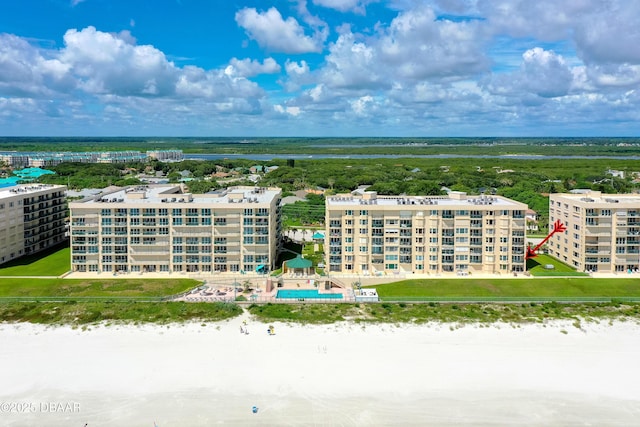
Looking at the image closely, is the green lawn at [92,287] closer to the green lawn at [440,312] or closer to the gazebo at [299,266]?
the gazebo at [299,266]

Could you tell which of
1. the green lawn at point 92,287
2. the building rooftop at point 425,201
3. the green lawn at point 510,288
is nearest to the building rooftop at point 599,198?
the building rooftop at point 425,201

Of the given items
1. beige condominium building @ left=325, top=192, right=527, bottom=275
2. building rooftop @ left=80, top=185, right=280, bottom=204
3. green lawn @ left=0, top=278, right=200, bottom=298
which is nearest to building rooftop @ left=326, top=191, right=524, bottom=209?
beige condominium building @ left=325, top=192, right=527, bottom=275

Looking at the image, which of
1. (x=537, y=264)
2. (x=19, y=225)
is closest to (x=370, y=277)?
(x=537, y=264)

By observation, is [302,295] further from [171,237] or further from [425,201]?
[425,201]

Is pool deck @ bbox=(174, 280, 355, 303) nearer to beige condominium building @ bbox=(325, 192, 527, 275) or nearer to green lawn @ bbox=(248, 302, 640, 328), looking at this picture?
green lawn @ bbox=(248, 302, 640, 328)

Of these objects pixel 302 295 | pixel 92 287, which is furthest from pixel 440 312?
pixel 92 287
